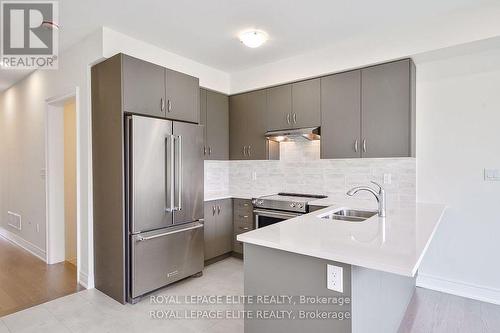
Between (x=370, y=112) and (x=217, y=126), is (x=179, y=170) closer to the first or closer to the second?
(x=217, y=126)

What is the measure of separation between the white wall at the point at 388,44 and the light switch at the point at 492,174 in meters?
1.24

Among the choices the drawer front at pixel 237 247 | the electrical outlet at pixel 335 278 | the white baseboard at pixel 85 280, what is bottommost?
the white baseboard at pixel 85 280

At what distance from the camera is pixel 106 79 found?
9.30ft

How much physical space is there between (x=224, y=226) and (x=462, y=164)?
282cm

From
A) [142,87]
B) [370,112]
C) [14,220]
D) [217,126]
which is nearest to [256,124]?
[217,126]

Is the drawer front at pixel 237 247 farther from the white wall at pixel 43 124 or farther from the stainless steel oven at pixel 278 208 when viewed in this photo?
the white wall at pixel 43 124

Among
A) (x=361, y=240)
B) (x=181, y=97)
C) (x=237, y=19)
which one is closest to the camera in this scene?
(x=361, y=240)

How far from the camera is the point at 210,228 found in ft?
12.1

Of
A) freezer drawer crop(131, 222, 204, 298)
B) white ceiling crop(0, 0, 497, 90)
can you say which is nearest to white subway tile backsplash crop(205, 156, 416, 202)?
freezer drawer crop(131, 222, 204, 298)

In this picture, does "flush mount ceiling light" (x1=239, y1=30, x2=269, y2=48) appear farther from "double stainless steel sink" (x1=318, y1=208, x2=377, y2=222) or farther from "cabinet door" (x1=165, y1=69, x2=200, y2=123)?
"double stainless steel sink" (x1=318, y1=208, x2=377, y2=222)

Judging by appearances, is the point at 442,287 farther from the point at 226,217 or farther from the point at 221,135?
the point at 221,135

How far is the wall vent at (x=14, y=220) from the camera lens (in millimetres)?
4707

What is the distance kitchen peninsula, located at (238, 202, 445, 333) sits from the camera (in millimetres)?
1339

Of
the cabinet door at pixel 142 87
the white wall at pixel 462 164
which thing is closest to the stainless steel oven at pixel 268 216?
the white wall at pixel 462 164
